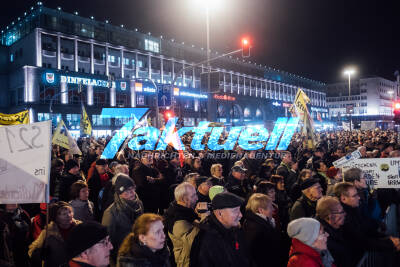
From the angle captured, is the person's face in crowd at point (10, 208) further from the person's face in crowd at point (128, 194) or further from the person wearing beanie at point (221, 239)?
the person wearing beanie at point (221, 239)

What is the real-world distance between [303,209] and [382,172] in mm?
2099

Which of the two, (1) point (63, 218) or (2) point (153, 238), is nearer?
(2) point (153, 238)

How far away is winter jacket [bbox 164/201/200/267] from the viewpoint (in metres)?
3.68

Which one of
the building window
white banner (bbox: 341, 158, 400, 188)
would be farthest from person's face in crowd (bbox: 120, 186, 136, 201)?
the building window

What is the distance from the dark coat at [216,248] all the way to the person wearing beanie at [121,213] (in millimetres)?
1390

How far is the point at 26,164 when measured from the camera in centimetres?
397

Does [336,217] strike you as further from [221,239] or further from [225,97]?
[225,97]

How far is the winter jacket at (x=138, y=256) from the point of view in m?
3.03

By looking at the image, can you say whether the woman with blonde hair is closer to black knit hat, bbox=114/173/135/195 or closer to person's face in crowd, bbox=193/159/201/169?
black knit hat, bbox=114/173/135/195

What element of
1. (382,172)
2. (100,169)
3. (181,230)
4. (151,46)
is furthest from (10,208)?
(151,46)

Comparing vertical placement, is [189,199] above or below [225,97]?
below

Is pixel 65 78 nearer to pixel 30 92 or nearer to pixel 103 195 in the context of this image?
pixel 30 92

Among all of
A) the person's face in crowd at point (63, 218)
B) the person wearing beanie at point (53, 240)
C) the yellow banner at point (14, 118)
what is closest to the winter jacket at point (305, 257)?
the person wearing beanie at point (53, 240)

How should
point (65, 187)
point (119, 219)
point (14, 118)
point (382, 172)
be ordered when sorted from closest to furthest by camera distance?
point (119, 219) → point (382, 172) → point (65, 187) → point (14, 118)
